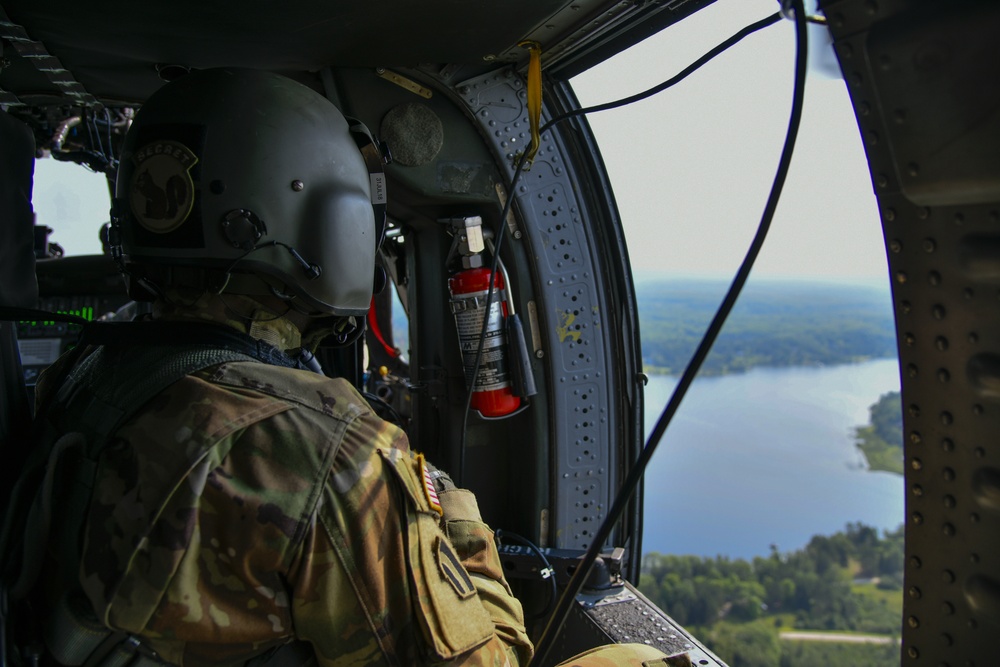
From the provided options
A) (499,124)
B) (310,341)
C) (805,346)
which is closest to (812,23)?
(310,341)

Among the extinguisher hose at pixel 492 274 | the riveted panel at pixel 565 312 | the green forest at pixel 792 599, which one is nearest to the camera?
the extinguisher hose at pixel 492 274

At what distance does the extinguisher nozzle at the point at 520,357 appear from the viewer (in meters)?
2.65

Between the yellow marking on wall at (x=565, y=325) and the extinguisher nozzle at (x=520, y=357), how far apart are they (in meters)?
0.16

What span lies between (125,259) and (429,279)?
1383 mm

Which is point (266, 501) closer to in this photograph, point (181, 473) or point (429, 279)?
point (181, 473)

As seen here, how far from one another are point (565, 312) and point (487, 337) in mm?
331

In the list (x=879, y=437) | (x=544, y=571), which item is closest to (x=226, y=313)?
(x=544, y=571)

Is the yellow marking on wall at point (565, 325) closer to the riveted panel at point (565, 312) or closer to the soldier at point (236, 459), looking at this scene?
the riveted panel at point (565, 312)

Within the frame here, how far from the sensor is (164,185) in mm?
1439

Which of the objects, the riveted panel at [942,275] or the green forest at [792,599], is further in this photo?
the green forest at [792,599]

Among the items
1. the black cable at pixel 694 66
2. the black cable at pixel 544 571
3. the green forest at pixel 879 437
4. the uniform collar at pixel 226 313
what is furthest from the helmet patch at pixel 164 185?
the green forest at pixel 879 437

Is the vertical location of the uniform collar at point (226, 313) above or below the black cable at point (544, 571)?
above

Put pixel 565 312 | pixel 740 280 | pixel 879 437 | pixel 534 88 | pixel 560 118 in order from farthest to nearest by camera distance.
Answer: pixel 879 437, pixel 565 312, pixel 534 88, pixel 560 118, pixel 740 280

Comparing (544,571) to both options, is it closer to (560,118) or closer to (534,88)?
(560,118)
